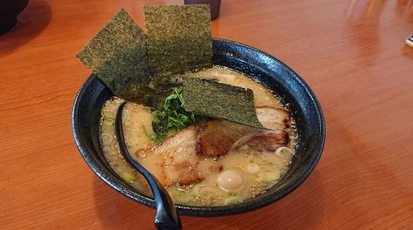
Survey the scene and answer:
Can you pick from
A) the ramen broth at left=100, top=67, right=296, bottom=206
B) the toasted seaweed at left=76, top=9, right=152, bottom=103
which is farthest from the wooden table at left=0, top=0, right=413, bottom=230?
the toasted seaweed at left=76, top=9, right=152, bottom=103

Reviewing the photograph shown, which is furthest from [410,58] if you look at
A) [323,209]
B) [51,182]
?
[51,182]

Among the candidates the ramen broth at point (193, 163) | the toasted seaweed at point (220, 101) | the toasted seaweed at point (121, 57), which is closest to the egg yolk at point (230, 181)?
the ramen broth at point (193, 163)

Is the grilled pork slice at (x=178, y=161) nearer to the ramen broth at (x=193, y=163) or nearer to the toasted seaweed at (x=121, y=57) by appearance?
the ramen broth at (x=193, y=163)

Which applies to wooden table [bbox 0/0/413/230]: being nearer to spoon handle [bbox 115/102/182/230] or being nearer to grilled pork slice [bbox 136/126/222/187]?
grilled pork slice [bbox 136/126/222/187]

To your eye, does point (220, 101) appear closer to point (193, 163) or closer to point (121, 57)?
point (193, 163)

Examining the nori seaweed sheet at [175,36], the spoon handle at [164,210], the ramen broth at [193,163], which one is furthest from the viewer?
the nori seaweed sheet at [175,36]

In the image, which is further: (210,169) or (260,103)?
(260,103)

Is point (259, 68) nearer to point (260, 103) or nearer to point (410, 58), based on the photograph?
point (260, 103)
